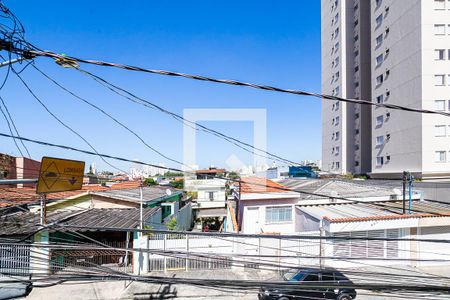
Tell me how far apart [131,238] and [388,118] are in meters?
25.5

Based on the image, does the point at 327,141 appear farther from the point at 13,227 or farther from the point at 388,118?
the point at 13,227

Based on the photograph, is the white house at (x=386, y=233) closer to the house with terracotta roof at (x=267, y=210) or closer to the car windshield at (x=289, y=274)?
the house with terracotta roof at (x=267, y=210)

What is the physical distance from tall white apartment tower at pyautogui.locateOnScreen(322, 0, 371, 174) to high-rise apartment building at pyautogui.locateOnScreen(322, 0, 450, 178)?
0.13 metres

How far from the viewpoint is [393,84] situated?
23188 mm

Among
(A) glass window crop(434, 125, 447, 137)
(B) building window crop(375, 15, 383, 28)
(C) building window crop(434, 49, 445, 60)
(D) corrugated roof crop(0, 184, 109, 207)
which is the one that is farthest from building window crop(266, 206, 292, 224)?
(B) building window crop(375, 15, 383, 28)

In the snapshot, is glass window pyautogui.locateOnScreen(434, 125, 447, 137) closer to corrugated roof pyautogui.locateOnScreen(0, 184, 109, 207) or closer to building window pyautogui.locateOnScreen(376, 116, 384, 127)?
building window pyautogui.locateOnScreen(376, 116, 384, 127)

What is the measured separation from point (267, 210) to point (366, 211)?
497cm

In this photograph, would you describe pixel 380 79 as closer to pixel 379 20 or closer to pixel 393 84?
pixel 393 84

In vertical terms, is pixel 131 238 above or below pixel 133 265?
above

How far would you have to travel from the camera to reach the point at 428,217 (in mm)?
10305

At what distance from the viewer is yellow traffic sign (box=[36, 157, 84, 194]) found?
3873 millimetres

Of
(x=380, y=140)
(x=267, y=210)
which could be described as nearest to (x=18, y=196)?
(x=267, y=210)

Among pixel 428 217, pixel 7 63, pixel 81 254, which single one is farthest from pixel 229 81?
pixel 428 217

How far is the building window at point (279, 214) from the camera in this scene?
531 inches
